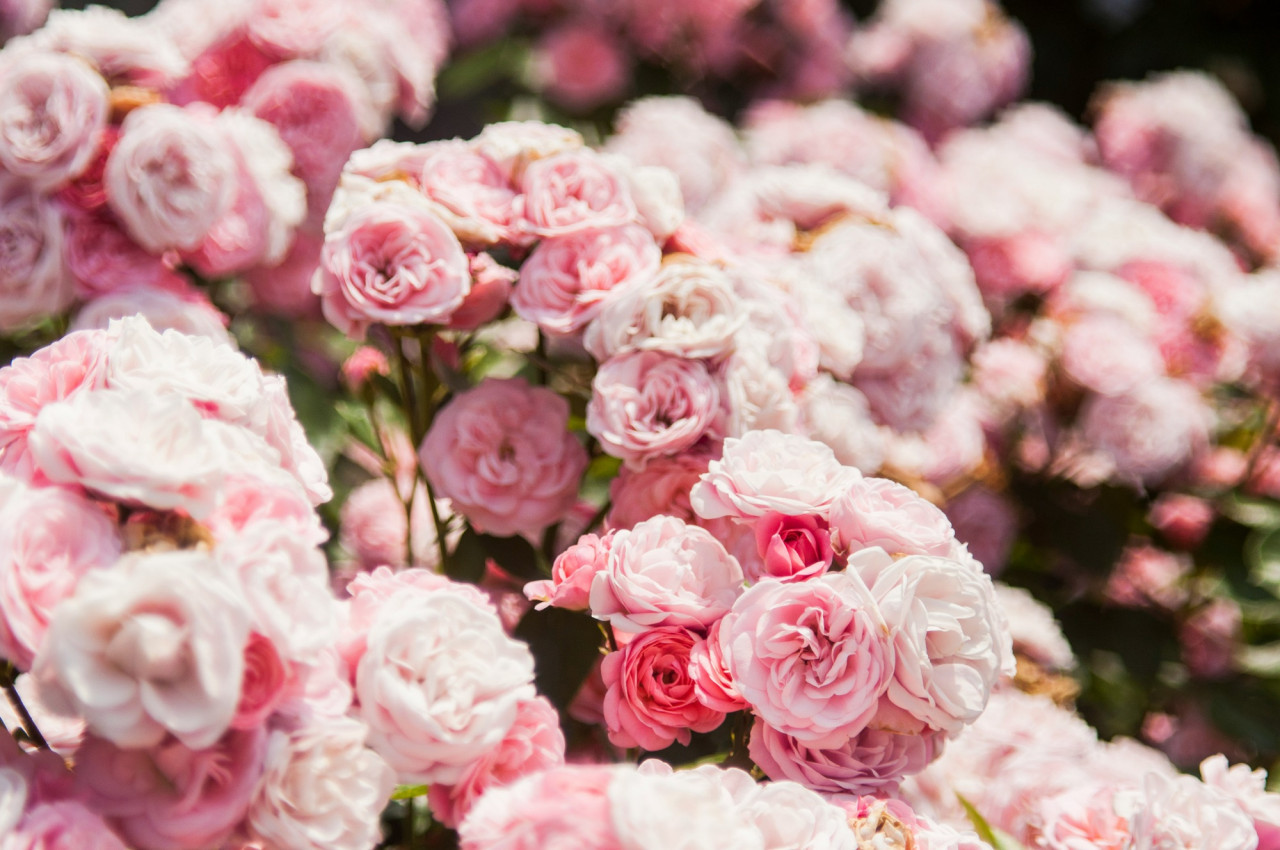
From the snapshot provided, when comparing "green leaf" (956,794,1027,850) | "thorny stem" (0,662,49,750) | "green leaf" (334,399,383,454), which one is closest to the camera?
"thorny stem" (0,662,49,750)

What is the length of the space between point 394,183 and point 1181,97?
1882mm

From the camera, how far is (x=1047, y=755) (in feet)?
3.07

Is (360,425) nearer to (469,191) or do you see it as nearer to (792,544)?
(469,191)

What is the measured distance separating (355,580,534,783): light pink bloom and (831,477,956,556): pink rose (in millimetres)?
236

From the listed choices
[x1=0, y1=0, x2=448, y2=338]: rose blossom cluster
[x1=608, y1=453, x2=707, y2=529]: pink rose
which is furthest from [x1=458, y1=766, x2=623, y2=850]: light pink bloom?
[x1=0, y1=0, x2=448, y2=338]: rose blossom cluster

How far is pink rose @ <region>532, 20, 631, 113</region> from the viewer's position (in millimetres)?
2021

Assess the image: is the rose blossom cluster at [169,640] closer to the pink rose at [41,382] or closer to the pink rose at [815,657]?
the pink rose at [41,382]

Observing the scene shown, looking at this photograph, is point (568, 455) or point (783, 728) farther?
point (568, 455)

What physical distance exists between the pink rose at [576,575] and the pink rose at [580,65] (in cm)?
149

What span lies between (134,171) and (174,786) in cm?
67

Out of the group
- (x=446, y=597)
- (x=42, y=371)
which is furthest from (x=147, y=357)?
(x=446, y=597)

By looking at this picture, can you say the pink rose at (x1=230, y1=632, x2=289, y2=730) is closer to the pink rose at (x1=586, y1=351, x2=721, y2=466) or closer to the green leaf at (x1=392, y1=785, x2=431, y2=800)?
the green leaf at (x1=392, y1=785, x2=431, y2=800)

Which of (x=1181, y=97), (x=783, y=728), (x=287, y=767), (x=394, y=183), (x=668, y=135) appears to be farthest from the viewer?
(x=1181, y=97)

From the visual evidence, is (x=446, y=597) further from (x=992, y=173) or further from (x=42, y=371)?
(x=992, y=173)
